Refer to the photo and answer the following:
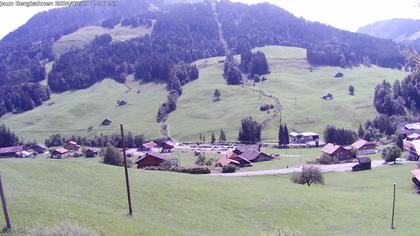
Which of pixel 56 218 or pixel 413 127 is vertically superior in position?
pixel 56 218

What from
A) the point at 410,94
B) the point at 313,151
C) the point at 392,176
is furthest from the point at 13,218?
the point at 410,94

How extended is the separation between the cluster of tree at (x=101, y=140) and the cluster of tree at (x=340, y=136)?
70.6 meters

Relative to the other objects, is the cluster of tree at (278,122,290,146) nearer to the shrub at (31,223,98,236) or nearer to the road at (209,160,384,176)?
the road at (209,160,384,176)

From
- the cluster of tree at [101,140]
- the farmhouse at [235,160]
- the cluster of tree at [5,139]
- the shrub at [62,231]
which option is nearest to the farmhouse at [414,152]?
the farmhouse at [235,160]

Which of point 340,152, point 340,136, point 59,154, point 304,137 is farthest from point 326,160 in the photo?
point 59,154

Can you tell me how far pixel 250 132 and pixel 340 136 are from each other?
106 feet

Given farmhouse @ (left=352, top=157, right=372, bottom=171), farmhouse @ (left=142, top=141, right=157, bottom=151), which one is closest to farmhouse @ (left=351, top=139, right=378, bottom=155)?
farmhouse @ (left=352, top=157, right=372, bottom=171)

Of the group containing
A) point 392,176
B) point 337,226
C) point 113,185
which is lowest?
point 392,176

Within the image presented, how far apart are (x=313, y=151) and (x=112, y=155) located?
72034 millimetres

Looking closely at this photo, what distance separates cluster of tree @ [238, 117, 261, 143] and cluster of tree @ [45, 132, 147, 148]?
3979cm

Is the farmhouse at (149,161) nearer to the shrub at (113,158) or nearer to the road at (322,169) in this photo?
the shrub at (113,158)

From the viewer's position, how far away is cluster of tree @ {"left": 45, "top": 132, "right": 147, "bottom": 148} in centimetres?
16500

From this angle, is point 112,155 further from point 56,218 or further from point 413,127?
point 413,127

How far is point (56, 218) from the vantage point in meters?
29.8
